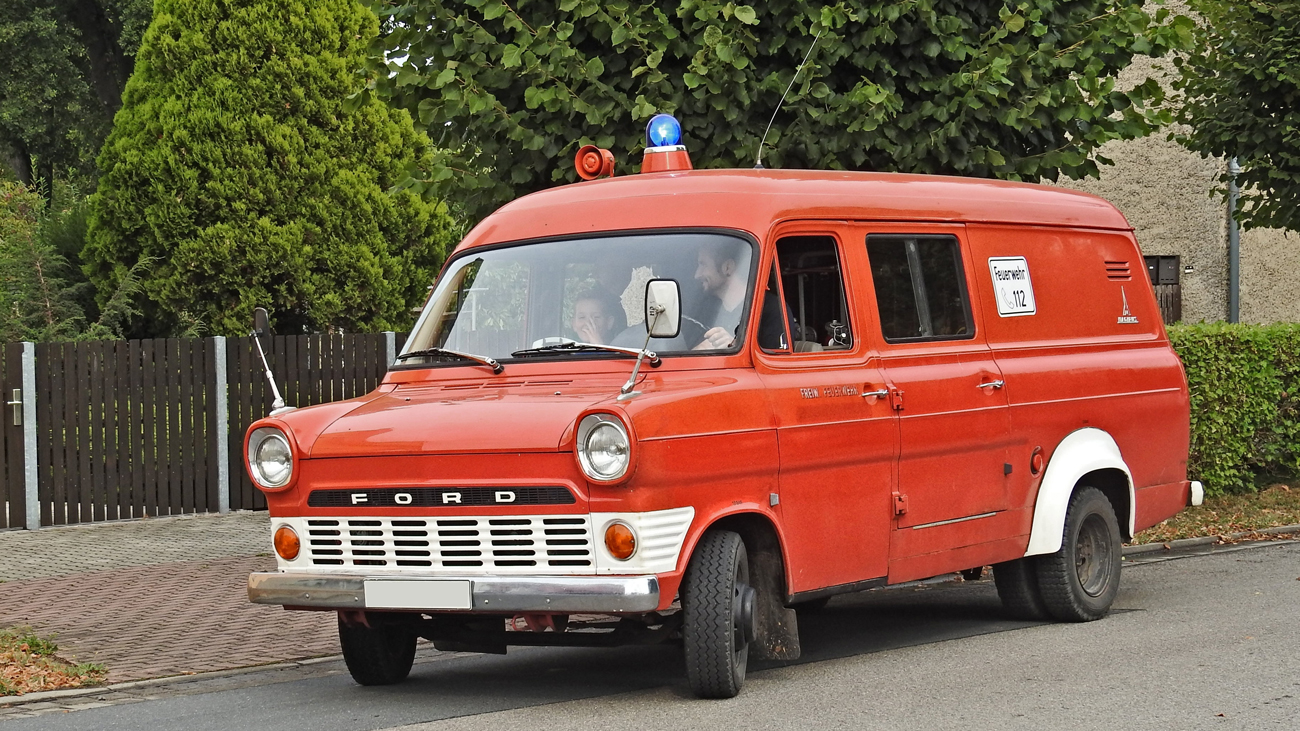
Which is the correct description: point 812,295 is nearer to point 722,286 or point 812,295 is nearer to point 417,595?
point 722,286

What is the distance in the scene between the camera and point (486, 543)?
6.75 meters

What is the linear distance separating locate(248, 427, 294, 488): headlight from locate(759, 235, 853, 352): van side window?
2.25m

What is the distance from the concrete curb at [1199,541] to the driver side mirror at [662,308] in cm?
684

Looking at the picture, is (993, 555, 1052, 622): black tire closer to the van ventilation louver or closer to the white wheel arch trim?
the white wheel arch trim

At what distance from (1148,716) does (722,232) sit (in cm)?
279

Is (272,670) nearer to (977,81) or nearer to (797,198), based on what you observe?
(797,198)

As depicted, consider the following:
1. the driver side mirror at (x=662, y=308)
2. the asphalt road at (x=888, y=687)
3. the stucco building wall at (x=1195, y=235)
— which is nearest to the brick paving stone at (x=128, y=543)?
the asphalt road at (x=888, y=687)

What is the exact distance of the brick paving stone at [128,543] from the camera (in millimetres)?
12602

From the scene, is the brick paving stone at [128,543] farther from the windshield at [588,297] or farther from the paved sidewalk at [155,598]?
the windshield at [588,297]

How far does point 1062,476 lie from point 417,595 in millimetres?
3999

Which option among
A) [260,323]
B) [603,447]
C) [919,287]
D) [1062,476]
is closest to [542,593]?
[603,447]

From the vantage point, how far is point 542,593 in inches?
257

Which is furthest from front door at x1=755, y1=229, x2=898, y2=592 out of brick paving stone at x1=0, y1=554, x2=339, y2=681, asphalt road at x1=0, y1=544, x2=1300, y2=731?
brick paving stone at x1=0, y1=554, x2=339, y2=681

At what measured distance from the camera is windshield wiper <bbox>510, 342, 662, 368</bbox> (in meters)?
7.32
